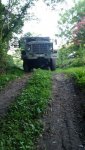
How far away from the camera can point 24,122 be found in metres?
8.40

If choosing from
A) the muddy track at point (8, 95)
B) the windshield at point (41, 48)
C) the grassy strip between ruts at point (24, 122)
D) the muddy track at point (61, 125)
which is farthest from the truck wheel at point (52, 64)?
the grassy strip between ruts at point (24, 122)

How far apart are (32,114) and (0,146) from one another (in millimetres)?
2194

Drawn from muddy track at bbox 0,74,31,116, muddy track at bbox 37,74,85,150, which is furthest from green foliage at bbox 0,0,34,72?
muddy track at bbox 37,74,85,150

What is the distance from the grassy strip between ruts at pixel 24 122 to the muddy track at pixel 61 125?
21 cm

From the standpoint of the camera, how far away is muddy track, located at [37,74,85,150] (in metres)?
7.23

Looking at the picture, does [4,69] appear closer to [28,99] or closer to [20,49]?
[20,49]

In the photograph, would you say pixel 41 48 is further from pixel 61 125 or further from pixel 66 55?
pixel 61 125

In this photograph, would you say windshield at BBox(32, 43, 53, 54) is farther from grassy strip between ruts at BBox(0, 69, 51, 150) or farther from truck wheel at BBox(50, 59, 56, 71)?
grassy strip between ruts at BBox(0, 69, 51, 150)

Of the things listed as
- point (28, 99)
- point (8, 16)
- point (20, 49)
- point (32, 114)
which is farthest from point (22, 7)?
point (32, 114)

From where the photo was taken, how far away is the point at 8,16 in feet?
69.9

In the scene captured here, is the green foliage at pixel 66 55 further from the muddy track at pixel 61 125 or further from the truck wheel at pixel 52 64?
the muddy track at pixel 61 125

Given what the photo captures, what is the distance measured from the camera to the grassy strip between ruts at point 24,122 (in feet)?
23.6

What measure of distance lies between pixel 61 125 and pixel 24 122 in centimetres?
93

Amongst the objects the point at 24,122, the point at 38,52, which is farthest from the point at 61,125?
the point at 38,52
